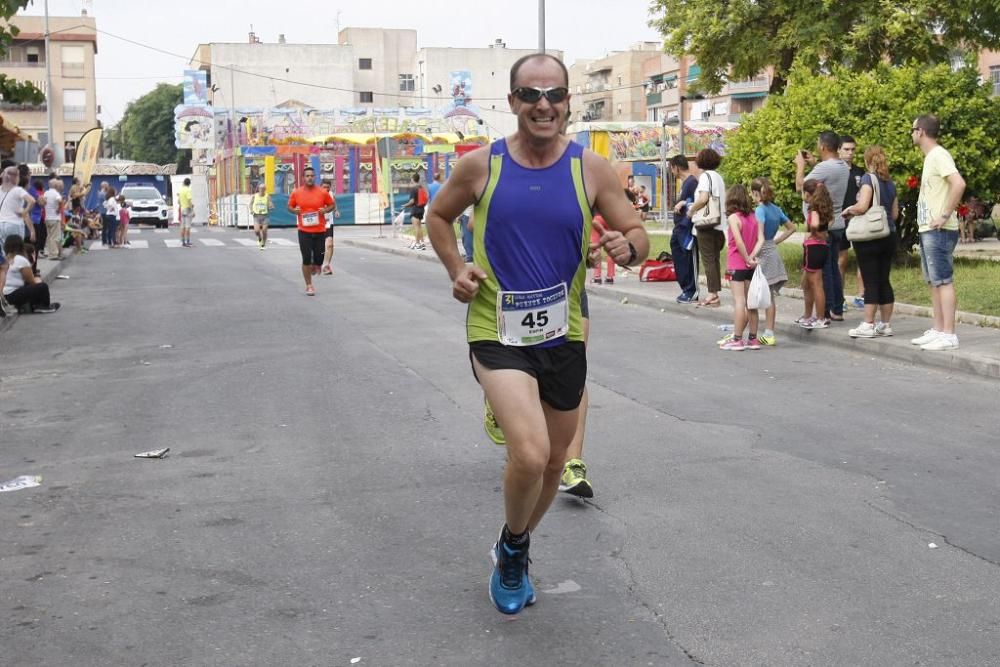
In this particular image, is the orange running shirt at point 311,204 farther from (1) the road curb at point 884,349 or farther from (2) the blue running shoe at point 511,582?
(2) the blue running shoe at point 511,582

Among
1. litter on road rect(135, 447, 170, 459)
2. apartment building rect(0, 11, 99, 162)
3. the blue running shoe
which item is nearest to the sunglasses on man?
the blue running shoe

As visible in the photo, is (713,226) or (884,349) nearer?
(884,349)

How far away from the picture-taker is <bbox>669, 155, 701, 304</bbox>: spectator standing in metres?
16.1

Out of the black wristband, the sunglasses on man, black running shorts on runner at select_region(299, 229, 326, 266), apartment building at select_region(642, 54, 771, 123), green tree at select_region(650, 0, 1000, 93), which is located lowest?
black running shorts on runner at select_region(299, 229, 326, 266)

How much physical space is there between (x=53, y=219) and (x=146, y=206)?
25.7 meters

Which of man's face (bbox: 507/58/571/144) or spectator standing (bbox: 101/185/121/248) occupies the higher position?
man's face (bbox: 507/58/571/144)

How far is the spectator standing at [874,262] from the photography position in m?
12.0

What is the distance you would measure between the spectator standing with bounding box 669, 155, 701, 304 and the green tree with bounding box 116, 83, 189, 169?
3708 inches

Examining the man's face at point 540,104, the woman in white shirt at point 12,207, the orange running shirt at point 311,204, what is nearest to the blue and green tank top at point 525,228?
the man's face at point 540,104

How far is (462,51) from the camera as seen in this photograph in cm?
9950

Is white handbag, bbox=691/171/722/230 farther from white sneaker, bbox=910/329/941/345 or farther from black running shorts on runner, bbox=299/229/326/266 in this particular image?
black running shorts on runner, bbox=299/229/326/266

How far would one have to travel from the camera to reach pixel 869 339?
1200 centimetres

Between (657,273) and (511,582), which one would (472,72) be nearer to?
(657,273)

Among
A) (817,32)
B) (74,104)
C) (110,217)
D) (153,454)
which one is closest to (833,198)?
(153,454)
